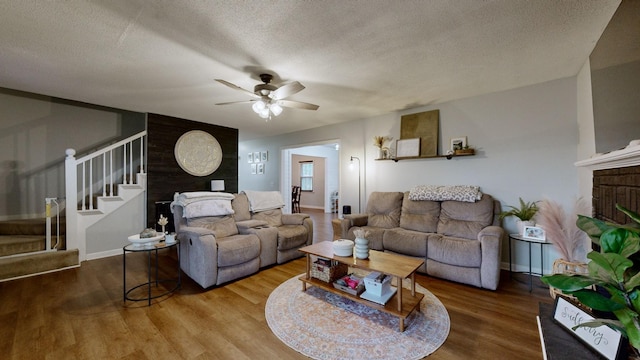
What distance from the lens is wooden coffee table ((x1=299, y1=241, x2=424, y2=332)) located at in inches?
74.0

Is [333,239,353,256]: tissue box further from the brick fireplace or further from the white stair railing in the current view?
the white stair railing

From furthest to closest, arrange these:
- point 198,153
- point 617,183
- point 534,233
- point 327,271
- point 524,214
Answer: point 198,153 < point 524,214 < point 534,233 < point 327,271 < point 617,183

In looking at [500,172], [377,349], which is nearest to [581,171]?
[500,172]

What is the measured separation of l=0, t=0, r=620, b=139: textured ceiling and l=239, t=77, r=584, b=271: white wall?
0.25 metres

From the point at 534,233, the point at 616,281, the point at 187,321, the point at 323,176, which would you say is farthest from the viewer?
the point at 323,176

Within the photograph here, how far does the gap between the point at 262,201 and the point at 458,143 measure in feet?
10.2

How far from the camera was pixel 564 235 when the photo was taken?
6.78ft

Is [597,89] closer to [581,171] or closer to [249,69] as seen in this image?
[581,171]

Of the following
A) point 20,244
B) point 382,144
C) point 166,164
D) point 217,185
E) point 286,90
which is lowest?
point 20,244

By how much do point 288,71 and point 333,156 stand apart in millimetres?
6686

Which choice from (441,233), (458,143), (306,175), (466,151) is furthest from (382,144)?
(306,175)

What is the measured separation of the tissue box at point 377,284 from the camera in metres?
2.05

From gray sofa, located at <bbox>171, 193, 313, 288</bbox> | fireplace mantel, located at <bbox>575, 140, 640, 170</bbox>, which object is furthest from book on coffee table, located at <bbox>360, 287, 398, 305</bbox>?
fireplace mantel, located at <bbox>575, 140, 640, 170</bbox>

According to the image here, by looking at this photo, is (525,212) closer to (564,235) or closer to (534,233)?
(534,233)
